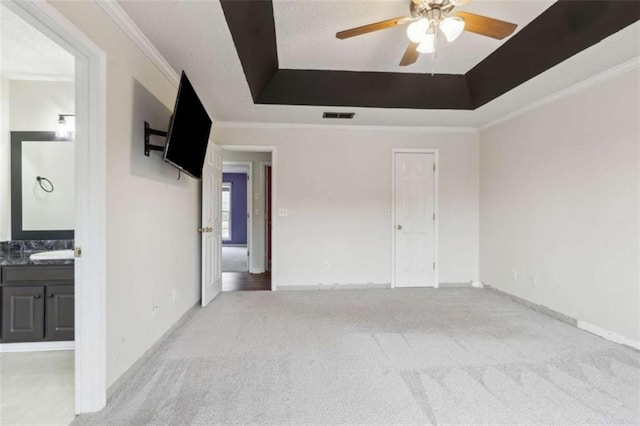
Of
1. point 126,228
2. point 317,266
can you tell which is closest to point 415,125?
point 317,266

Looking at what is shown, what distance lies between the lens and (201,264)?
339cm

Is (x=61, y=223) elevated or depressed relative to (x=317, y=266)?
elevated

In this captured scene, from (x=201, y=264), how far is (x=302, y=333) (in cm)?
154

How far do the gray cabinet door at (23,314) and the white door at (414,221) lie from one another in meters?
3.84

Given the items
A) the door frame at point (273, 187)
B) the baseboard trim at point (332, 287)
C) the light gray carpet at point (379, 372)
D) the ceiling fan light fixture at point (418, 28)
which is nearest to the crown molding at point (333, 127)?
the door frame at point (273, 187)

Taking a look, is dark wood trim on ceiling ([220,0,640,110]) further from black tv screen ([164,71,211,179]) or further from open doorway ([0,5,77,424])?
open doorway ([0,5,77,424])

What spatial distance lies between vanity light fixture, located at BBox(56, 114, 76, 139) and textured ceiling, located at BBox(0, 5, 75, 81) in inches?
14.9

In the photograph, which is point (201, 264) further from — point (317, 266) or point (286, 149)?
point (286, 149)

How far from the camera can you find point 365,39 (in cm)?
250

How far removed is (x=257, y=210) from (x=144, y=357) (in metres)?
3.36

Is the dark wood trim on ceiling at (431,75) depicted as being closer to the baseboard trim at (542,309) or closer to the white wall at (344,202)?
the white wall at (344,202)

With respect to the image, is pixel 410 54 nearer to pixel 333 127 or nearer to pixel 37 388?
pixel 333 127

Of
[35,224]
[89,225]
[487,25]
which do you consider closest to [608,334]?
[487,25]

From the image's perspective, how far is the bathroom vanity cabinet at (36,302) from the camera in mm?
2248
